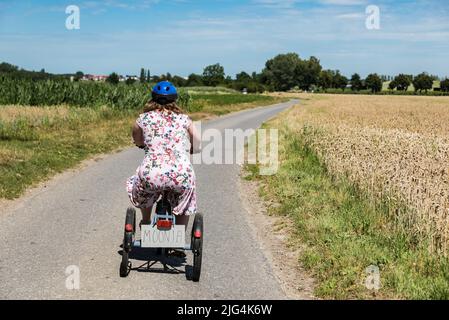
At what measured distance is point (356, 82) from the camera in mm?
172500

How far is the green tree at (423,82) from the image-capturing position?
159750 mm

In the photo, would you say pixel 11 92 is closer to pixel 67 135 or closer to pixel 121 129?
pixel 121 129

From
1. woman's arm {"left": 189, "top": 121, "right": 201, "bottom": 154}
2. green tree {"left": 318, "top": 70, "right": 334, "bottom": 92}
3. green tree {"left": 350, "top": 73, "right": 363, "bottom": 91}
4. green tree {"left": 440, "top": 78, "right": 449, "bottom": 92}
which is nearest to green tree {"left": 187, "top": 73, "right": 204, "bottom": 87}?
green tree {"left": 318, "top": 70, "right": 334, "bottom": 92}

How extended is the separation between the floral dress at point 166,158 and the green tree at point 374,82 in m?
167

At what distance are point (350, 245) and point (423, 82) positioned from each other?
165354mm

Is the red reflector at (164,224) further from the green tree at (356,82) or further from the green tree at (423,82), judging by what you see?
the green tree at (356,82)

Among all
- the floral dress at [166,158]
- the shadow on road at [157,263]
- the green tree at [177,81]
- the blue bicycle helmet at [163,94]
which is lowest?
the shadow on road at [157,263]

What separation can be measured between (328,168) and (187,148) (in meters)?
6.80

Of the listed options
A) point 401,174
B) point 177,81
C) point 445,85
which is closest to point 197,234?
point 401,174

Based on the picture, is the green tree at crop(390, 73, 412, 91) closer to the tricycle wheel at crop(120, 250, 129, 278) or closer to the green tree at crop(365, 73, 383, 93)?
the green tree at crop(365, 73, 383, 93)

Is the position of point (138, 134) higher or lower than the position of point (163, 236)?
higher

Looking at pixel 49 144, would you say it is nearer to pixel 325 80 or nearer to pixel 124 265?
pixel 124 265

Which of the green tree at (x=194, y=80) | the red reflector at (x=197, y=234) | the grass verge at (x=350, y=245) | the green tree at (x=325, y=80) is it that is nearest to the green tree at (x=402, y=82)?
the green tree at (x=325, y=80)

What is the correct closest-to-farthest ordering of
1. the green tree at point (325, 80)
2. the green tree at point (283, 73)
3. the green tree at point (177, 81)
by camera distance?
the green tree at point (177, 81) → the green tree at point (283, 73) → the green tree at point (325, 80)
